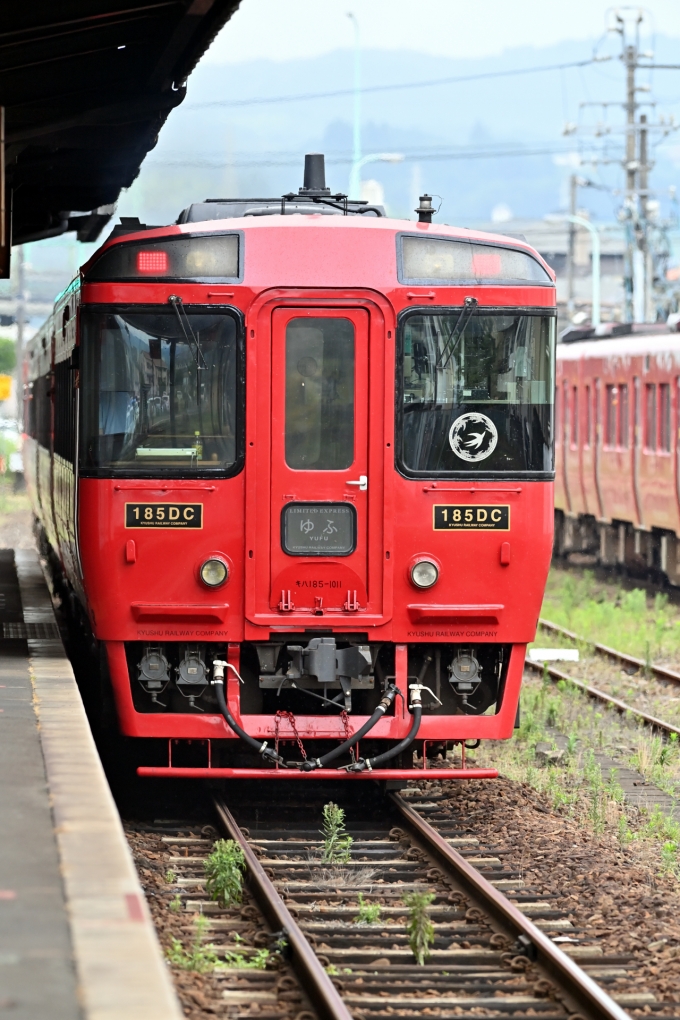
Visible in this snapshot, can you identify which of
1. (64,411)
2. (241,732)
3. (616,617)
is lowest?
(616,617)

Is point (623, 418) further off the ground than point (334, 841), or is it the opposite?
point (623, 418)

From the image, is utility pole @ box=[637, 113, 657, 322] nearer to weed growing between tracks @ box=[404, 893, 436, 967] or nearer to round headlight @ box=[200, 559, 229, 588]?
round headlight @ box=[200, 559, 229, 588]

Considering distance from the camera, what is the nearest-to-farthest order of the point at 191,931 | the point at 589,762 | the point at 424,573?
1. the point at 191,931
2. the point at 424,573
3. the point at 589,762

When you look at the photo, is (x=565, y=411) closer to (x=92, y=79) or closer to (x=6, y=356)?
(x=92, y=79)

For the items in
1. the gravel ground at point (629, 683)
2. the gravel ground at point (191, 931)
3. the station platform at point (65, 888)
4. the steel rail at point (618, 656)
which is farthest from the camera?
the steel rail at point (618, 656)

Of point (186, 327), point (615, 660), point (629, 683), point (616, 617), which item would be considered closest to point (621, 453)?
point (616, 617)

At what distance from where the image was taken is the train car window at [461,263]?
30.8ft

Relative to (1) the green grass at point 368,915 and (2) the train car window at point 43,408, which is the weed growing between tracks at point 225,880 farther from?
(2) the train car window at point 43,408

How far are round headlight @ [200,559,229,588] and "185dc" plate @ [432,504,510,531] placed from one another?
115 centimetres

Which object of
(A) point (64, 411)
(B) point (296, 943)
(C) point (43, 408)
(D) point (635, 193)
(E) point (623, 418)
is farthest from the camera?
(D) point (635, 193)

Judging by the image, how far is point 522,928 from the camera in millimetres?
7207

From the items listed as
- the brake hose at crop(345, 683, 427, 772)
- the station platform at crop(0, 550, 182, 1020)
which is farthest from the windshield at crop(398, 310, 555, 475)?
the station platform at crop(0, 550, 182, 1020)

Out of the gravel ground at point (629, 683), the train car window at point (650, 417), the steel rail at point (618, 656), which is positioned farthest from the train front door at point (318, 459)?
the train car window at point (650, 417)

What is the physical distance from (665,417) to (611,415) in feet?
9.64
